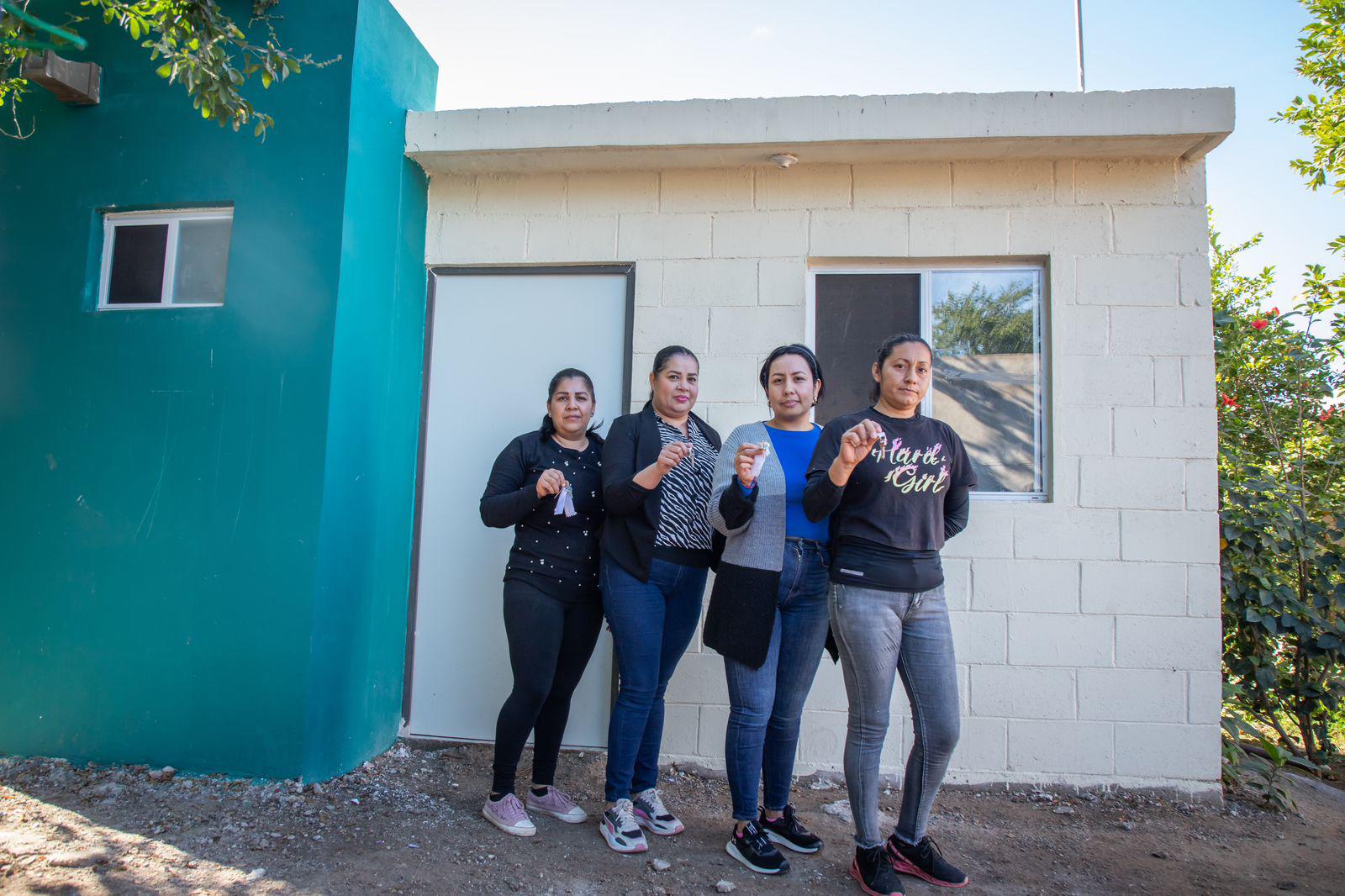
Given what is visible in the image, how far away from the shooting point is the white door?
13.4ft

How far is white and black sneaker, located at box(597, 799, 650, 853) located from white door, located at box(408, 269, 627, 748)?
0.93 m

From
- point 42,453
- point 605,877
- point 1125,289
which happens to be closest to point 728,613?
point 605,877

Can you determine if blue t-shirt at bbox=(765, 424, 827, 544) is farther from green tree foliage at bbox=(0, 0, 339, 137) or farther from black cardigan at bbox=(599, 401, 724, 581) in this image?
green tree foliage at bbox=(0, 0, 339, 137)

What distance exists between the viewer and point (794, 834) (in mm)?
3070

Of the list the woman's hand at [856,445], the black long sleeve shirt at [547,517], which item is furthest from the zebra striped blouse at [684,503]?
the woman's hand at [856,445]

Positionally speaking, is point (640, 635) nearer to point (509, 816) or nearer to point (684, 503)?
point (684, 503)

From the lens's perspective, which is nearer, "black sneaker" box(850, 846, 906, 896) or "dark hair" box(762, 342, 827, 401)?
"black sneaker" box(850, 846, 906, 896)

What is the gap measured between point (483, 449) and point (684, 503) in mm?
1423

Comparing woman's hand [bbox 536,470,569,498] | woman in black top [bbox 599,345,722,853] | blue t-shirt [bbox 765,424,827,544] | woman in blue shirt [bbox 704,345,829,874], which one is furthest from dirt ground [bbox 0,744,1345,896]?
woman's hand [bbox 536,470,569,498]

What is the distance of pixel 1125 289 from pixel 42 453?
16.3ft

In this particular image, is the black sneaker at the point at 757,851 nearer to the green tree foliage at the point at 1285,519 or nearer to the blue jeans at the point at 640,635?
the blue jeans at the point at 640,635

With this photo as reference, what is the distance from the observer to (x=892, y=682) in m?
2.82

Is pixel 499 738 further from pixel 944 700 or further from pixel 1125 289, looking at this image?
pixel 1125 289

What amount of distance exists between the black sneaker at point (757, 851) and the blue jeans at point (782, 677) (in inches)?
2.1
